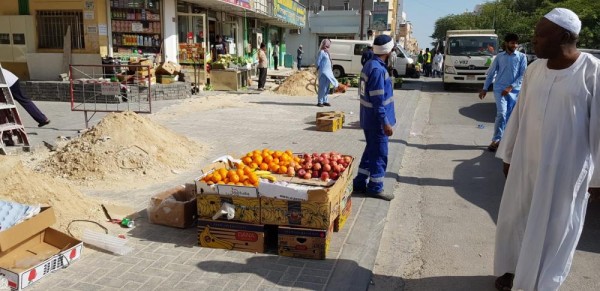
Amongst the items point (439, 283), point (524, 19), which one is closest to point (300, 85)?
point (439, 283)

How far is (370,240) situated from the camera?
15.5 ft

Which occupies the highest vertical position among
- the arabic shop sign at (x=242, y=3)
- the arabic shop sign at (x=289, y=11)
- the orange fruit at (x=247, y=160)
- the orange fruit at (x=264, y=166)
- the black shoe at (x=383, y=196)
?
the arabic shop sign at (x=289, y=11)

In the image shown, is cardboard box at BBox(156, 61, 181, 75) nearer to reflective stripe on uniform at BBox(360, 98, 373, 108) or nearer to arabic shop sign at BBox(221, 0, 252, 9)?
arabic shop sign at BBox(221, 0, 252, 9)

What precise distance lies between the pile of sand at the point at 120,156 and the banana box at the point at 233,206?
2.22 m

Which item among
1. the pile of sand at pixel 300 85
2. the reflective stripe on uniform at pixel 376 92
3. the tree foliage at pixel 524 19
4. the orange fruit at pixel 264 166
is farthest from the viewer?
the tree foliage at pixel 524 19

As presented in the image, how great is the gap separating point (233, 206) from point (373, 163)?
2.10m

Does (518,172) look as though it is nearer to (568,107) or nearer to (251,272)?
(568,107)

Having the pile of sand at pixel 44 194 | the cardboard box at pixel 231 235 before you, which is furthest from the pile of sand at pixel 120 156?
the cardboard box at pixel 231 235

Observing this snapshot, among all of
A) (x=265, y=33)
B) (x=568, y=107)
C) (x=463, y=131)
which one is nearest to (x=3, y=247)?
(x=568, y=107)

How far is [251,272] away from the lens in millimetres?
Answer: 3965

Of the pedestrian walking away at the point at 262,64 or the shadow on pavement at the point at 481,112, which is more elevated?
the pedestrian walking away at the point at 262,64

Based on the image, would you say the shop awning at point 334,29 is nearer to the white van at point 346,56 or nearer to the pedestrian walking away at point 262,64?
the white van at point 346,56

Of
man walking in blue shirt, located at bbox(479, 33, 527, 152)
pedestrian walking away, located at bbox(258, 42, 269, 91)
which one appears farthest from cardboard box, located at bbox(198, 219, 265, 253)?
pedestrian walking away, located at bbox(258, 42, 269, 91)

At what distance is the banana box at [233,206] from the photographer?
4238mm
